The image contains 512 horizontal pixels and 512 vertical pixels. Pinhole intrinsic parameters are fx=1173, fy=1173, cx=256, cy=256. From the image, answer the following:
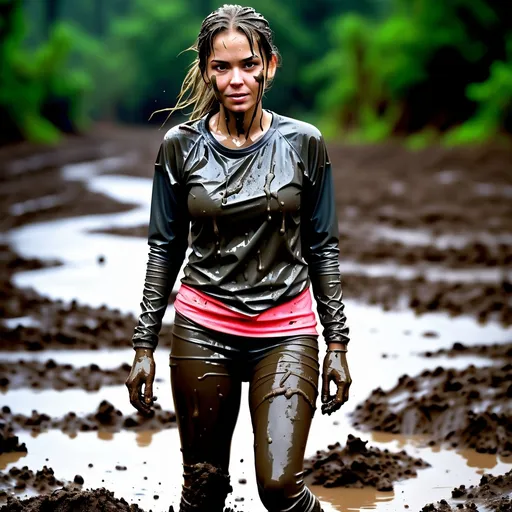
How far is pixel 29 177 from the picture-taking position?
94.4ft

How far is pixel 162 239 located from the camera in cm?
453

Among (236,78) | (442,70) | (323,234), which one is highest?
(442,70)

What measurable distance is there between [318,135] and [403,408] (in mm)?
3508

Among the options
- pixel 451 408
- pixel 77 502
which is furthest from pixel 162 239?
pixel 451 408

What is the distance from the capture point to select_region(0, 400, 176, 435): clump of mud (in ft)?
24.0

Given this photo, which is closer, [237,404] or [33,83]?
[237,404]

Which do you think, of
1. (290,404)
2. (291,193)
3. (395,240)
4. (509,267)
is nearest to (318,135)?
(291,193)

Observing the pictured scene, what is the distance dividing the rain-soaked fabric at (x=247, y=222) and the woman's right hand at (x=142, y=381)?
75 millimetres

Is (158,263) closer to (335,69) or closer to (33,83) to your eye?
(33,83)

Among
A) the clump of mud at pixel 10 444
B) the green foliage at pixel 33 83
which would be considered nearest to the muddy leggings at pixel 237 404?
the clump of mud at pixel 10 444

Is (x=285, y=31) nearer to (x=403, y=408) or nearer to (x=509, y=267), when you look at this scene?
(x=509, y=267)

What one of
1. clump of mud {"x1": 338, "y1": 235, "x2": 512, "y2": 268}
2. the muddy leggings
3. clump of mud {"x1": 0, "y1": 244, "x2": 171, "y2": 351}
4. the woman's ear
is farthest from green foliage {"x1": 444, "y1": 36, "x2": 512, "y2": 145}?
the muddy leggings

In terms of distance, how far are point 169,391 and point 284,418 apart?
13.9 feet

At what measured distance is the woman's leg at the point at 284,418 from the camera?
404 centimetres
